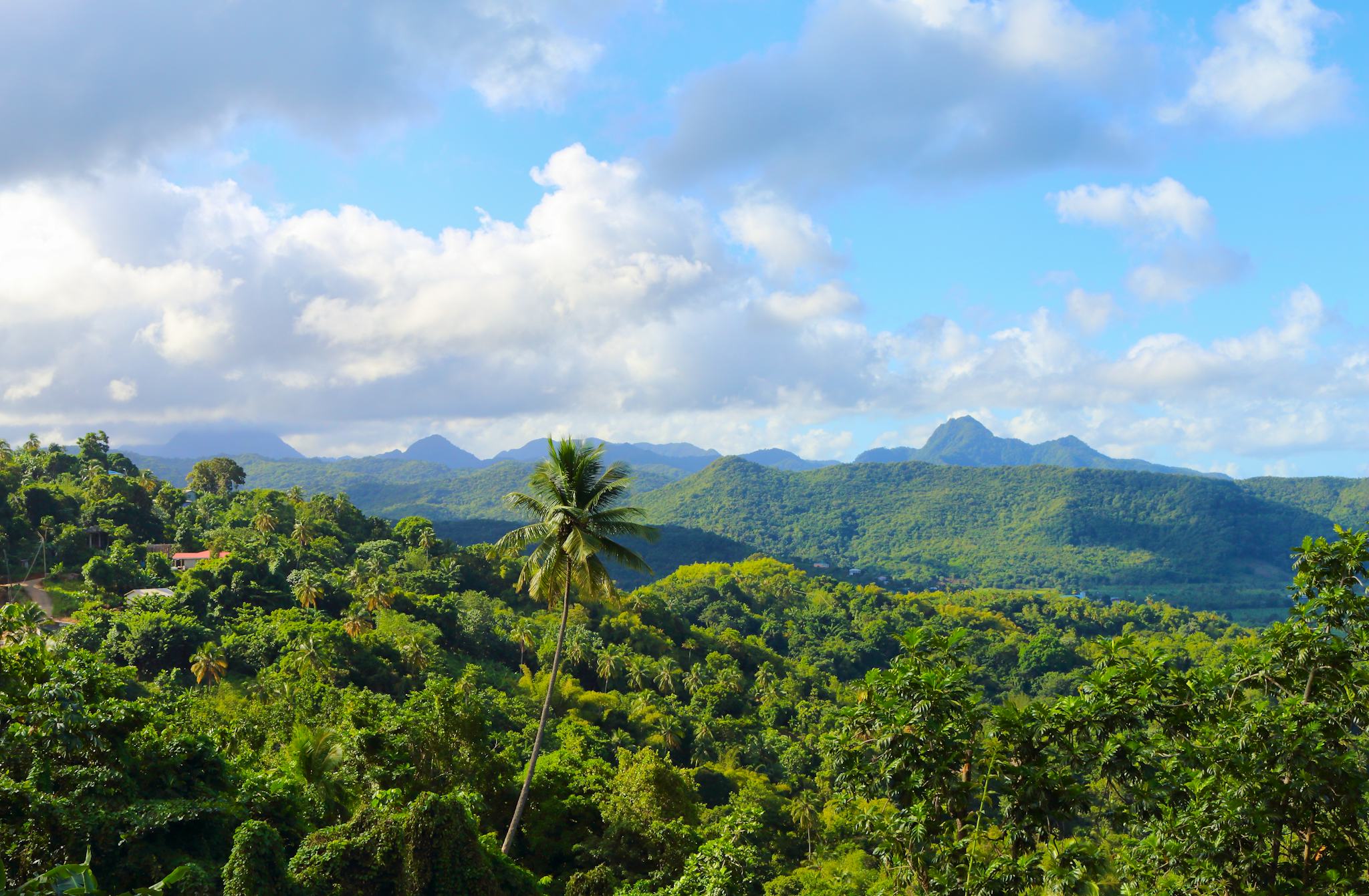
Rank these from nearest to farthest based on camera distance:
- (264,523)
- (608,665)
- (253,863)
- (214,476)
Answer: (253,863) → (608,665) → (264,523) → (214,476)

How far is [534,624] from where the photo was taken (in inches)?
2616

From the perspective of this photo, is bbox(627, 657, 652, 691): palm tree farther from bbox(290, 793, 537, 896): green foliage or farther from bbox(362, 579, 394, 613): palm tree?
bbox(290, 793, 537, 896): green foliage

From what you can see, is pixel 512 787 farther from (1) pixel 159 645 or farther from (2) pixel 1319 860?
(1) pixel 159 645

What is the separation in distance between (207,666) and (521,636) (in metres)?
25.8

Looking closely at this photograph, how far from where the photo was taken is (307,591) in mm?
52875

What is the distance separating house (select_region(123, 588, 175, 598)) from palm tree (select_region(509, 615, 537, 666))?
23654mm

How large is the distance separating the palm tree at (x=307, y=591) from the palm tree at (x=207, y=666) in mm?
11797

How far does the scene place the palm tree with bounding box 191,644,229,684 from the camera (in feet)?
128

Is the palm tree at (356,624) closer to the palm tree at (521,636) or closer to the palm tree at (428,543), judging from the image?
the palm tree at (521,636)

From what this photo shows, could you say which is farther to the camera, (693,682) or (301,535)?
(301,535)

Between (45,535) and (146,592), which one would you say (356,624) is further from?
(45,535)

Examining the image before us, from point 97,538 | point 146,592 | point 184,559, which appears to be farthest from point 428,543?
point 146,592

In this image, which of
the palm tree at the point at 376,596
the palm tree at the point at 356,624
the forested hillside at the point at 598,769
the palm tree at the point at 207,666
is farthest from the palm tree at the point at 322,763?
the palm tree at the point at 376,596

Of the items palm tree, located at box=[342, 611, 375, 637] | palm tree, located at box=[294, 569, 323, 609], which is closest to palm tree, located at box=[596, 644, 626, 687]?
palm tree, located at box=[342, 611, 375, 637]
